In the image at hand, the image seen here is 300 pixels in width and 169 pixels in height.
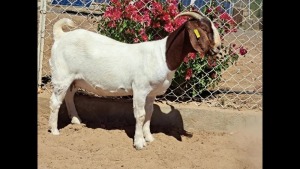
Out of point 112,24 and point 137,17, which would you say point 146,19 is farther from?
point 112,24

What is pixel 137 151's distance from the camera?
14.3ft

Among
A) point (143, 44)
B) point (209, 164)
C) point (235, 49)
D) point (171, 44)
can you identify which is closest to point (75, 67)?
point (143, 44)

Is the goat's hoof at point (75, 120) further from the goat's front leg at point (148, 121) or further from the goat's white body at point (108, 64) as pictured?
the goat's front leg at point (148, 121)

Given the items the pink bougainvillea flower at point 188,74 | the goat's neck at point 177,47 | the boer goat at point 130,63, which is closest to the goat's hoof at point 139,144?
the boer goat at point 130,63

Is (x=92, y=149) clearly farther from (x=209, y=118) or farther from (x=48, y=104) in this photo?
(x=209, y=118)

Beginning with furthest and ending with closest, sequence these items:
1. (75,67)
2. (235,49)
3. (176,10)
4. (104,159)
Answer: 1. (235,49)
2. (176,10)
3. (75,67)
4. (104,159)

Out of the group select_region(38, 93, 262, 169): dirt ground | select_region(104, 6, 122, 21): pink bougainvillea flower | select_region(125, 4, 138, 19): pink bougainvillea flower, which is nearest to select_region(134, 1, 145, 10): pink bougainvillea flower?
select_region(125, 4, 138, 19): pink bougainvillea flower

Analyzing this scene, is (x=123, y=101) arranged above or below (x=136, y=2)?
below

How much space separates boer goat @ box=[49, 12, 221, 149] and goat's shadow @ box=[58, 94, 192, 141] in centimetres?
38

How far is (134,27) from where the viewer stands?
16.5ft

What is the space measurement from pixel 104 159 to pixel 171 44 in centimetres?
126

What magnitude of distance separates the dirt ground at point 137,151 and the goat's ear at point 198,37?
101cm

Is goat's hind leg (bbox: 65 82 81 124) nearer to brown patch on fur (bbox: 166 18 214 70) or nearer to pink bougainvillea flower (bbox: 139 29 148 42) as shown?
pink bougainvillea flower (bbox: 139 29 148 42)

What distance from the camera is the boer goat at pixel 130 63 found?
13.1ft
